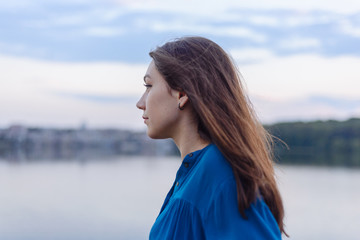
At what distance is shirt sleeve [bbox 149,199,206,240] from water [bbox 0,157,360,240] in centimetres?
1385

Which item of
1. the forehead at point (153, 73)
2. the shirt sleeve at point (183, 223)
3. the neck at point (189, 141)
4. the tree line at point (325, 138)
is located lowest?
the tree line at point (325, 138)

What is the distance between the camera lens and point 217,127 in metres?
1.28

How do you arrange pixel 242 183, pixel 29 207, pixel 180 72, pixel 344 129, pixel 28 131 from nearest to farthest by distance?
pixel 242 183, pixel 180 72, pixel 29 207, pixel 344 129, pixel 28 131

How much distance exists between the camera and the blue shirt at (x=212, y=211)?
1.15m

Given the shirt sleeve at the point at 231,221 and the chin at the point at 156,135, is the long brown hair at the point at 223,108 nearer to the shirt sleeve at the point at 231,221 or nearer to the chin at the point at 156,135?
the shirt sleeve at the point at 231,221

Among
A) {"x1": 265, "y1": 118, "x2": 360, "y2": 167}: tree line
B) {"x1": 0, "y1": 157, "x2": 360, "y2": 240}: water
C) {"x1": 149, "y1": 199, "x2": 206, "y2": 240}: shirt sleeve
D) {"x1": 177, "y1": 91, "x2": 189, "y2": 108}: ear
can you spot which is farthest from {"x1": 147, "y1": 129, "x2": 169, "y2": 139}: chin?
{"x1": 265, "y1": 118, "x2": 360, "y2": 167}: tree line

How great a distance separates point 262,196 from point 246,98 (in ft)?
1.09

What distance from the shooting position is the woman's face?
1.40m

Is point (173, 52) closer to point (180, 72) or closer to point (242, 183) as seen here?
point (180, 72)

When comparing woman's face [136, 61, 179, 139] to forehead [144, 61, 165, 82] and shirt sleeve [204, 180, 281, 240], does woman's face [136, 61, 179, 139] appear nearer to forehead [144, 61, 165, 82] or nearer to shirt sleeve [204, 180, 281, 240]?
forehead [144, 61, 165, 82]

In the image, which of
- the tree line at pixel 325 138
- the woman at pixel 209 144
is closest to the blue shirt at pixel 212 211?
the woman at pixel 209 144

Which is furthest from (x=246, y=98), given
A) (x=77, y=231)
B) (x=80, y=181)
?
(x=80, y=181)

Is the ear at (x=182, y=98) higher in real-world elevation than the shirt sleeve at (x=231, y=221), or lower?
higher

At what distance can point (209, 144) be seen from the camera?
1341mm
